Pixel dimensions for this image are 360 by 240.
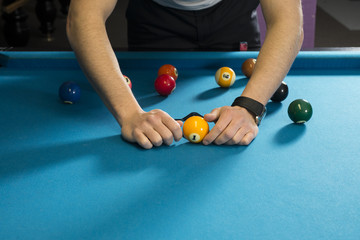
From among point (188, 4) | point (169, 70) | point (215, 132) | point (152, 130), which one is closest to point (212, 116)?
point (215, 132)

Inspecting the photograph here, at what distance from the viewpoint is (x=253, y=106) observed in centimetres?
138

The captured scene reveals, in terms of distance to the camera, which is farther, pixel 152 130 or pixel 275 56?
pixel 275 56

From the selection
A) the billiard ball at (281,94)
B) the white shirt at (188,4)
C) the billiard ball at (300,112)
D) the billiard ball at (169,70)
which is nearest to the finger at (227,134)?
the billiard ball at (300,112)

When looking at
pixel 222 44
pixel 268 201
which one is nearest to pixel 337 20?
pixel 222 44

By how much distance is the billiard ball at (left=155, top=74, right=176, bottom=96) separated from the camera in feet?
5.32

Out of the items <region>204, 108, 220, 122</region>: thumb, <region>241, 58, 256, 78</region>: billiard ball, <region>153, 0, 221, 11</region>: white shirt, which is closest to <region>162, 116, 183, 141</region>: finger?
<region>204, 108, 220, 122</region>: thumb

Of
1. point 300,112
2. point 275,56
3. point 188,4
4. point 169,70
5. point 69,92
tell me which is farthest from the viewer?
point 188,4

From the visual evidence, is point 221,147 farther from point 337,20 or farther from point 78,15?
point 337,20

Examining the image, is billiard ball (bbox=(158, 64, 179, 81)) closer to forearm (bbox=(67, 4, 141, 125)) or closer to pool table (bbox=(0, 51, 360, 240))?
pool table (bbox=(0, 51, 360, 240))

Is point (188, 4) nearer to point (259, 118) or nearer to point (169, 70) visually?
point (169, 70)

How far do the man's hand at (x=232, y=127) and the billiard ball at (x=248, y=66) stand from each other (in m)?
0.47

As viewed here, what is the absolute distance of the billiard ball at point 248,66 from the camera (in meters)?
1.79

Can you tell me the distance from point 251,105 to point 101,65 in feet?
1.73

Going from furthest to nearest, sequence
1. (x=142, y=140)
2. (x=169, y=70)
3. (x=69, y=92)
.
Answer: (x=169, y=70) < (x=69, y=92) < (x=142, y=140)
